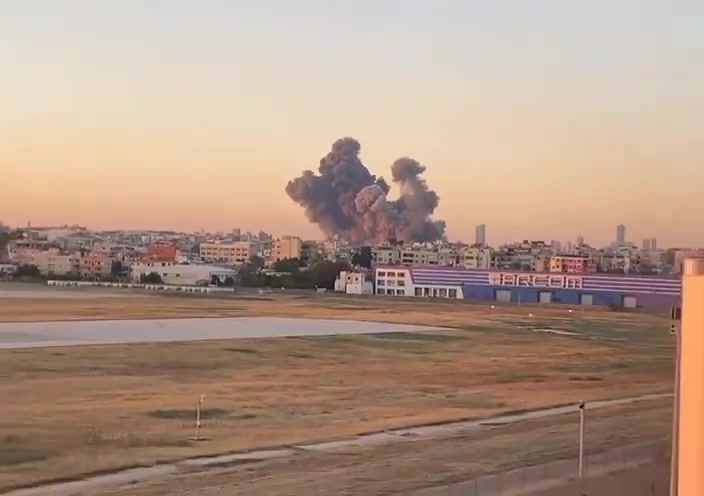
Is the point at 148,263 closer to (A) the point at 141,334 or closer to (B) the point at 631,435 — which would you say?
(A) the point at 141,334

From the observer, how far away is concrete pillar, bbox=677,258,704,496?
4273 millimetres

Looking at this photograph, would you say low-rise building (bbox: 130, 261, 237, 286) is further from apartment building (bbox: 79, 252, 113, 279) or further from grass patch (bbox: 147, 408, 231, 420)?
grass patch (bbox: 147, 408, 231, 420)

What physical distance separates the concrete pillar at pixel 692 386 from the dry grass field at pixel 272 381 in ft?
26.4

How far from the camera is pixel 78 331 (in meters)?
23.5

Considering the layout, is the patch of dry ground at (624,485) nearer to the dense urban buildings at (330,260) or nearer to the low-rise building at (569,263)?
the dense urban buildings at (330,260)

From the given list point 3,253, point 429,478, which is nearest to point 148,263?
point 3,253

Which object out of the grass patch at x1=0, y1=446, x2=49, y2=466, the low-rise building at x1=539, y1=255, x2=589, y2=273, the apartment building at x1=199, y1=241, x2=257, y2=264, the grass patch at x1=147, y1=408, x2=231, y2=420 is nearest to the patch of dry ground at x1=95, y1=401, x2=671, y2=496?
the grass patch at x1=0, y1=446, x2=49, y2=466

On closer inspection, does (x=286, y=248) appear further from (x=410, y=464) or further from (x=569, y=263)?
(x=410, y=464)

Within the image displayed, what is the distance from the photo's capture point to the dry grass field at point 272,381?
13.1m

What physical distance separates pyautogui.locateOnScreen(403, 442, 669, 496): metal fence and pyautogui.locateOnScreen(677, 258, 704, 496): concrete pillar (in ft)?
18.9

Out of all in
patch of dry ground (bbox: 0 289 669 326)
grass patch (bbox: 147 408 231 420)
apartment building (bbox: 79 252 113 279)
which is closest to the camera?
grass patch (bbox: 147 408 231 420)

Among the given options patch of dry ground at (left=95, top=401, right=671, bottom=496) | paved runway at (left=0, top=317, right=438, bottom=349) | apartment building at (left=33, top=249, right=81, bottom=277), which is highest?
apartment building at (left=33, top=249, right=81, bottom=277)

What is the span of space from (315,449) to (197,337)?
12.3m

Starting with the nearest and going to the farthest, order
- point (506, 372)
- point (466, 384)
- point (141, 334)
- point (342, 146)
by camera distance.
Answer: point (466, 384)
point (506, 372)
point (141, 334)
point (342, 146)
